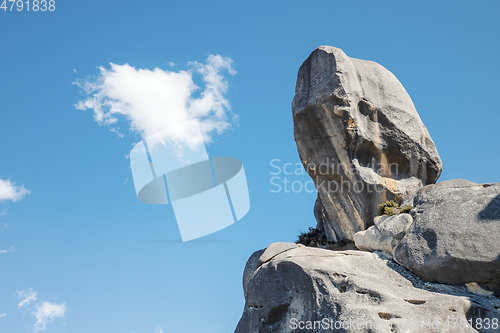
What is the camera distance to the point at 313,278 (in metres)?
8.98

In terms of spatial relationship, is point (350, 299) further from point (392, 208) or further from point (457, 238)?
point (392, 208)

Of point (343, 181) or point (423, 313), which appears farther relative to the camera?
point (343, 181)

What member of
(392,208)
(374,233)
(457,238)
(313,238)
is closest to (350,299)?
(457,238)

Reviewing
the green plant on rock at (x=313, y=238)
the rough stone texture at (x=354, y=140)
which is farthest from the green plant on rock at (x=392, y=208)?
the green plant on rock at (x=313, y=238)

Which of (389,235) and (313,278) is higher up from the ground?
(389,235)

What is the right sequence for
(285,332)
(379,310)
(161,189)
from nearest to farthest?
(379,310), (285,332), (161,189)

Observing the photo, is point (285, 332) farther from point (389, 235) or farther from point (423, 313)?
point (389, 235)

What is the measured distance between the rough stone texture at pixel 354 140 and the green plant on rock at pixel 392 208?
0.49 metres

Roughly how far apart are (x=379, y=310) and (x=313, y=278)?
1303mm

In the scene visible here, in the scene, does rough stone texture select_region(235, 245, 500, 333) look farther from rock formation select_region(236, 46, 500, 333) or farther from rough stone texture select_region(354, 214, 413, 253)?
rough stone texture select_region(354, 214, 413, 253)

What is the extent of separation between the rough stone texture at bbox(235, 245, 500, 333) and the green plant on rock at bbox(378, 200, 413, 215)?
217 centimetres

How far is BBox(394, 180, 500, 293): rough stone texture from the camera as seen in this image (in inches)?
377

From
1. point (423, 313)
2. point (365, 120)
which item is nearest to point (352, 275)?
point (423, 313)

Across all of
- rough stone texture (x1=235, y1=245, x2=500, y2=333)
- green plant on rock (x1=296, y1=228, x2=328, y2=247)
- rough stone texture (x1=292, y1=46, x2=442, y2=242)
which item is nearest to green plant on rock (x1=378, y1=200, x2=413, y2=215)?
rough stone texture (x1=292, y1=46, x2=442, y2=242)
